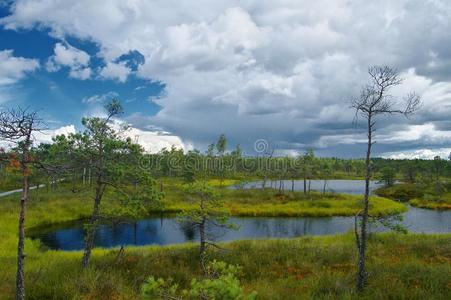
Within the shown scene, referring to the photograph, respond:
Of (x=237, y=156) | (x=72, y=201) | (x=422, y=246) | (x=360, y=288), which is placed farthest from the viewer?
(x=237, y=156)

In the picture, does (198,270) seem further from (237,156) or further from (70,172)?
(237,156)

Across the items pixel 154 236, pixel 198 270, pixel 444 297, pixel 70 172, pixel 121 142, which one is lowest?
pixel 154 236

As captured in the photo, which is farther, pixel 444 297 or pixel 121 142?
pixel 121 142

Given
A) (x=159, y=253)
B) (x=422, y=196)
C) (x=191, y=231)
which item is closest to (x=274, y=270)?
(x=159, y=253)

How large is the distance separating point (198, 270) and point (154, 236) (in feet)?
72.1

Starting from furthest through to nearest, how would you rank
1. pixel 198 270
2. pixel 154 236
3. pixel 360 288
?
pixel 154 236 < pixel 198 270 < pixel 360 288

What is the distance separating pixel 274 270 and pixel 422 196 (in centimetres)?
7623

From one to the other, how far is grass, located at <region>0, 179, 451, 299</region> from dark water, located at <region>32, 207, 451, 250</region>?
674cm

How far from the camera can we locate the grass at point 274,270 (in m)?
13.5

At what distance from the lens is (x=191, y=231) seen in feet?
142

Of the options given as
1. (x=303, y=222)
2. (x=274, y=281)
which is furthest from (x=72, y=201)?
(x=274, y=281)

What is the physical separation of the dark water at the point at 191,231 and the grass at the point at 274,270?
674cm

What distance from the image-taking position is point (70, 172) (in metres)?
12.6

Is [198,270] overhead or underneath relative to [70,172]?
underneath
